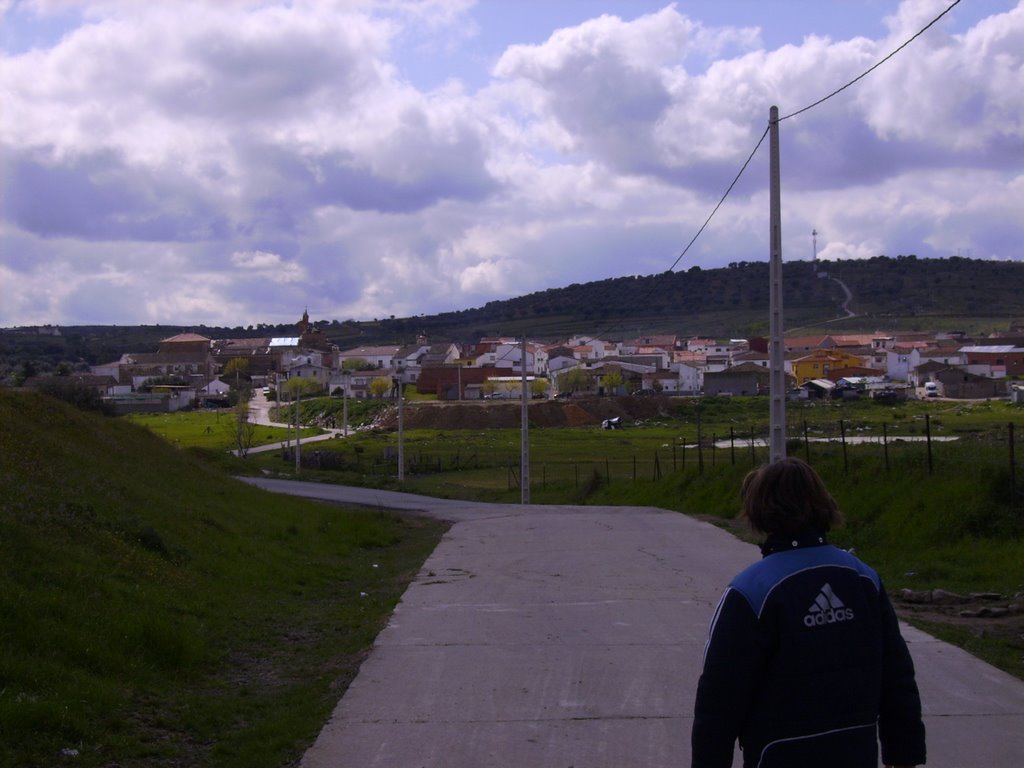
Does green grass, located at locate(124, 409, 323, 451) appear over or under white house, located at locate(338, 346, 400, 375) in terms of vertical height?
under

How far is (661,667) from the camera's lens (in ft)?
29.4

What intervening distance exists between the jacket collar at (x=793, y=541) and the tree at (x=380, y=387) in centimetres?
10102

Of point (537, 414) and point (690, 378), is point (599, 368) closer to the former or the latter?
point (690, 378)

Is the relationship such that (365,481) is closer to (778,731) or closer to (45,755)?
(45,755)

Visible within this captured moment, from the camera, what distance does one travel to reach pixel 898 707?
3924 mm

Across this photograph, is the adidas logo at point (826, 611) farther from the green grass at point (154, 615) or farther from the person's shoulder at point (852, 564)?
→ the green grass at point (154, 615)

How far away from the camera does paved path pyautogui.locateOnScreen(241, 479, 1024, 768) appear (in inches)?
267

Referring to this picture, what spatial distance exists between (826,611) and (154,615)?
7.23m

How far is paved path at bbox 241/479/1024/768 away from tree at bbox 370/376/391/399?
89.2 meters

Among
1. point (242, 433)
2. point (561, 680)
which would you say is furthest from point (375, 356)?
point (561, 680)

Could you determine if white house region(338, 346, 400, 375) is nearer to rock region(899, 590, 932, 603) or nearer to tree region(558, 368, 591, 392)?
tree region(558, 368, 591, 392)

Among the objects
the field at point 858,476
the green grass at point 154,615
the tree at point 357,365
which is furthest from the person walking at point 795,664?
the tree at point 357,365

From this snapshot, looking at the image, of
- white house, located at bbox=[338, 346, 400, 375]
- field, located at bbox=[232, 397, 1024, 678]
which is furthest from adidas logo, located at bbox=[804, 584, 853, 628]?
white house, located at bbox=[338, 346, 400, 375]

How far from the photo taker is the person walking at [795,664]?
3711 millimetres
